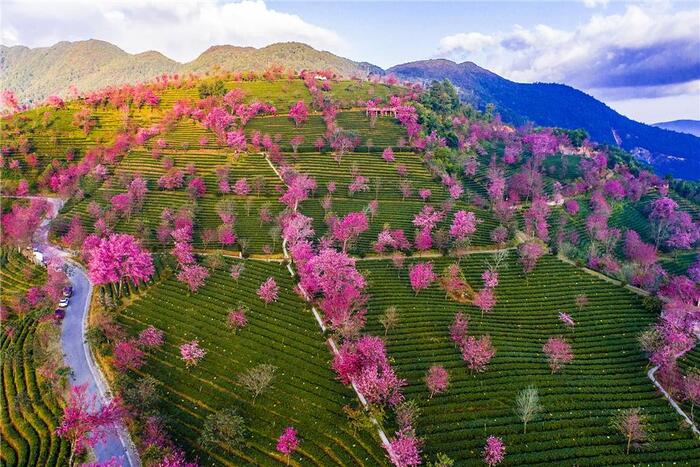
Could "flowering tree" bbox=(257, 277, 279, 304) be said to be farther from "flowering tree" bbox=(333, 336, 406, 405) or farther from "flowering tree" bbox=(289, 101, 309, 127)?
"flowering tree" bbox=(289, 101, 309, 127)

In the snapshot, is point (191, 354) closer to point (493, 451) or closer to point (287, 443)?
point (287, 443)

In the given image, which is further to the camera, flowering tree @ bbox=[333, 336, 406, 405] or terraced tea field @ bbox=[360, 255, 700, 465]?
flowering tree @ bbox=[333, 336, 406, 405]

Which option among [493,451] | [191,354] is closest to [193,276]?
[191,354]

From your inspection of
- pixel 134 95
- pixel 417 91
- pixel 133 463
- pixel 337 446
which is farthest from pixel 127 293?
Result: pixel 417 91

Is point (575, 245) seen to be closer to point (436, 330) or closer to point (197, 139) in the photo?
point (436, 330)

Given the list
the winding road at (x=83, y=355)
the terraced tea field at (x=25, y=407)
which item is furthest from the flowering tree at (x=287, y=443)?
the terraced tea field at (x=25, y=407)

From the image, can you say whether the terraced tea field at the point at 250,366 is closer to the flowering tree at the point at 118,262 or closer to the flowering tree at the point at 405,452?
the flowering tree at the point at 405,452

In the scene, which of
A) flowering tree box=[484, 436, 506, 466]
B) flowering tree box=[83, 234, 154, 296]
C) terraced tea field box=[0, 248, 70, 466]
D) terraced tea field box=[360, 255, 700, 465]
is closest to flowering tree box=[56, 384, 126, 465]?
terraced tea field box=[0, 248, 70, 466]
